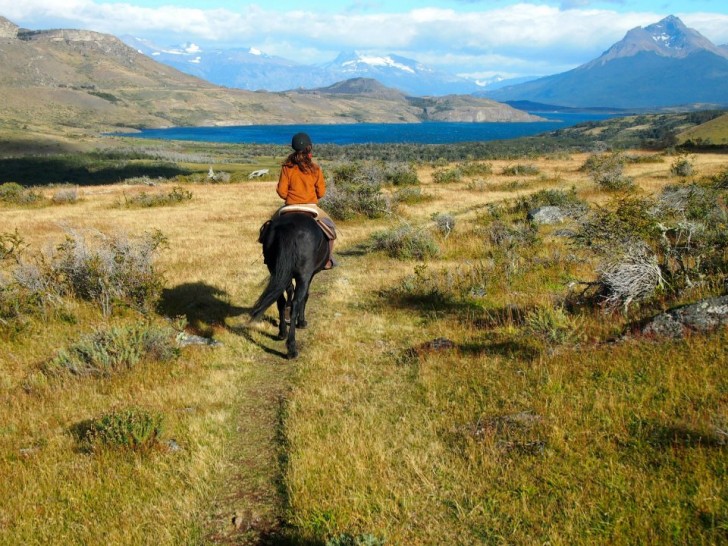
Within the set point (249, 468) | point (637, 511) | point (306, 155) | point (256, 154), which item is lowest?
point (249, 468)

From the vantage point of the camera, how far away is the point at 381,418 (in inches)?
213

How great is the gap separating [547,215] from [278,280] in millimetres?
12924

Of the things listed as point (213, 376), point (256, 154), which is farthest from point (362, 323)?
point (256, 154)

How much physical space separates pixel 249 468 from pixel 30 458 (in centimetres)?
218

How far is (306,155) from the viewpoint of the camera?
8.12 meters

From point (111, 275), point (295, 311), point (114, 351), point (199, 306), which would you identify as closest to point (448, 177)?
point (199, 306)

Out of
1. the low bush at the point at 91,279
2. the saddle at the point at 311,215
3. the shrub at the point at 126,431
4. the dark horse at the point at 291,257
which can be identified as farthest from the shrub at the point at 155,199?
the shrub at the point at 126,431

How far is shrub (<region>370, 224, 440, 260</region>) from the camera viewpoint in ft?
45.8

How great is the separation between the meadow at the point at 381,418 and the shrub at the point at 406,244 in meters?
3.00

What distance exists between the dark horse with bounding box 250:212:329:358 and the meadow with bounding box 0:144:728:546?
0.83 metres

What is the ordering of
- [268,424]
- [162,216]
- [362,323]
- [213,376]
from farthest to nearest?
[162,216] → [362,323] → [213,376] → [268,424]

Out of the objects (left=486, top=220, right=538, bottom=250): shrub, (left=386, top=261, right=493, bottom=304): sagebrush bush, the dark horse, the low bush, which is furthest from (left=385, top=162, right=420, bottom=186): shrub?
the dark horse

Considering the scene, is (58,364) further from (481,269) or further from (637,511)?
(481,269)

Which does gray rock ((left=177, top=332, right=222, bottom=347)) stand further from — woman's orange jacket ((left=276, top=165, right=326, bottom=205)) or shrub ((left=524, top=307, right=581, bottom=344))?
shrub ((left=524, top=307, right=581, bottom=344))
